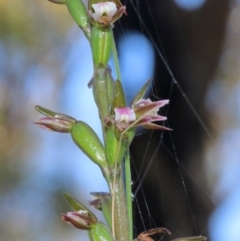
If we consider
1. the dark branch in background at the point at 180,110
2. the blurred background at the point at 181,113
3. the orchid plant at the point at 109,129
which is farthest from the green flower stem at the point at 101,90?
the dark branch in background at the point at 180,110

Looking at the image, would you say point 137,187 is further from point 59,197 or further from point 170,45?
point 59,197

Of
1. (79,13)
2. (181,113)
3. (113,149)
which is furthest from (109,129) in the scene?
(181,113)

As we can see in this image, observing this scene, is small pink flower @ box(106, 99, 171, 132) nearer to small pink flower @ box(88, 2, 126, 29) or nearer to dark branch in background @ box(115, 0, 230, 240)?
small pink flower @ box(88, 2, 126, 29)

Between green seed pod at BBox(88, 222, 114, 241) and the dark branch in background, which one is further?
the dark branch in background

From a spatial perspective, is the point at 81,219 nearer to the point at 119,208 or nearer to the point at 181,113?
the point at 119,208

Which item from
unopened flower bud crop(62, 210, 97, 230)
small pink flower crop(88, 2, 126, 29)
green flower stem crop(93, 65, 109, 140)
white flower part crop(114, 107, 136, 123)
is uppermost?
small pink flower crop(88, 2, 126, 29)

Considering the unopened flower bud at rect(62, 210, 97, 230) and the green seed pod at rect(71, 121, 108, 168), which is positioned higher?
the green seed pod at rect(71, 121, 108, 168)

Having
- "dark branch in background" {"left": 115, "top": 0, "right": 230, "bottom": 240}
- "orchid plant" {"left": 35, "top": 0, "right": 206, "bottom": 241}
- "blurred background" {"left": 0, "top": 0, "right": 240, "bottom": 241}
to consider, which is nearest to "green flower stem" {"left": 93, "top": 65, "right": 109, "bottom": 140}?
"orchid plant" {"left": 35, "top": 0, "right": 206, "bottom": 241}

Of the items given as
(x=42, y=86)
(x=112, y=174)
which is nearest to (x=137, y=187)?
(x=112, y=174)
